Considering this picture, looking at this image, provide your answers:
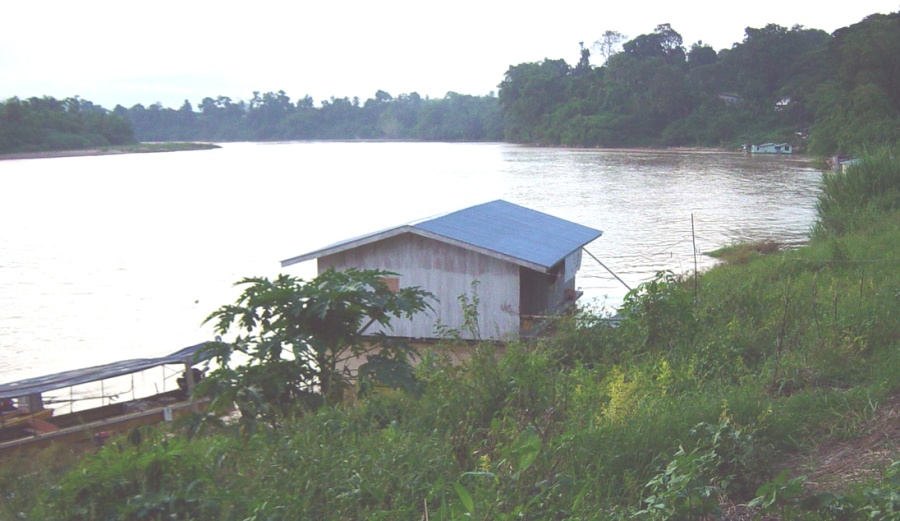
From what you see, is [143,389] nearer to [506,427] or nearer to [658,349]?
[658,349]

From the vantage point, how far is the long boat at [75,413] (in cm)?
948

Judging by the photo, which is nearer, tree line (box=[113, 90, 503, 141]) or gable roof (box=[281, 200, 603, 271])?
gable roof (box=[281, 200, 603, 271])

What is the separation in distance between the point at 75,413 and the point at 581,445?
322 inches

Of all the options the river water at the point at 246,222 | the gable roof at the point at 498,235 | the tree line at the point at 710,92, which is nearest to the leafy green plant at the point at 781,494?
the gable roof at the point at 498,235

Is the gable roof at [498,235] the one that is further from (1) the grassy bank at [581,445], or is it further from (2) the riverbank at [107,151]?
(2) the riverbank at [107,151]

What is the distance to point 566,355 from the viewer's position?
7.68 metres

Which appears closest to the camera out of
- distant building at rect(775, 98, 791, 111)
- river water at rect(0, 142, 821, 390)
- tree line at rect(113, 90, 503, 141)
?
river water at rect(0, 142, 821, 390)

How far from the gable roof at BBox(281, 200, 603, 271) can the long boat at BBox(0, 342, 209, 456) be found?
332 cm

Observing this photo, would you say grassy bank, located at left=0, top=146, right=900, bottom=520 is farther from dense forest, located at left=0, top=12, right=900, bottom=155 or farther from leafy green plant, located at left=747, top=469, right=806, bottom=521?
dense forest, located at left=0, top=12, right=900, bottom=155

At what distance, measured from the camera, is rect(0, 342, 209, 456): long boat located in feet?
31.1

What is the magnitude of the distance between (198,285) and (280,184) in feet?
113

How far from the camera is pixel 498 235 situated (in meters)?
13.7

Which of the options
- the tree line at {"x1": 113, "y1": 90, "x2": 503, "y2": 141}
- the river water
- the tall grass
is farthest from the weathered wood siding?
the tree line at {"x1": 113, "y1": 90, "x2": 503, "y2": 141}

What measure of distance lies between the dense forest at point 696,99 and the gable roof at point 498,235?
3380 cm
